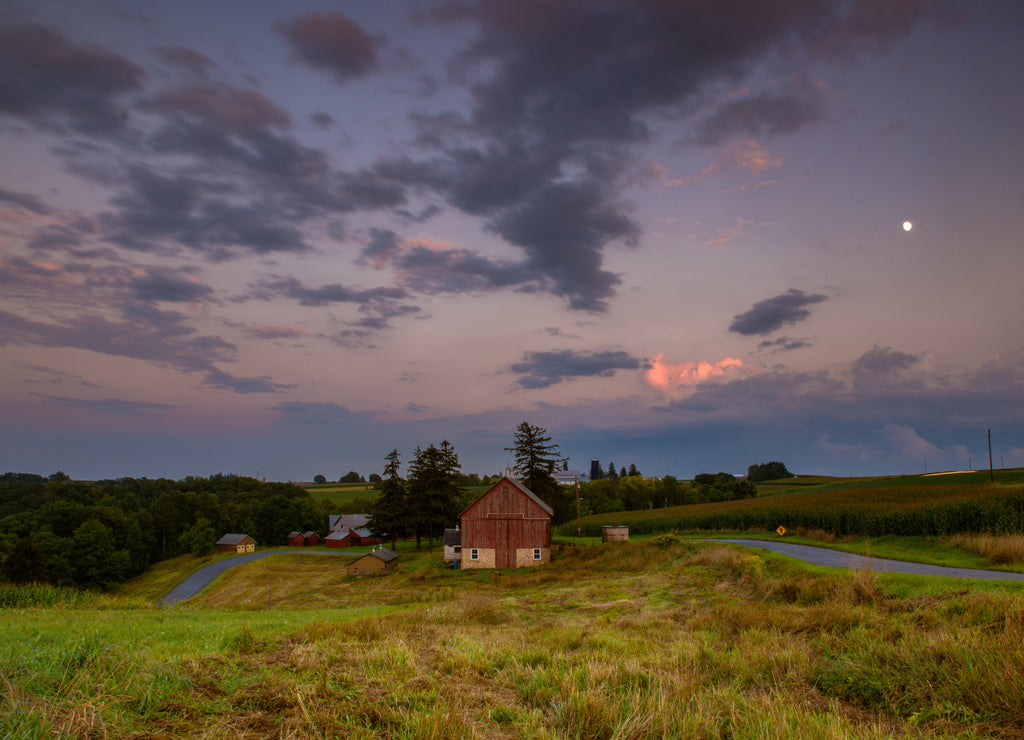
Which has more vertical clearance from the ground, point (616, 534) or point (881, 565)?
point (881, 565)

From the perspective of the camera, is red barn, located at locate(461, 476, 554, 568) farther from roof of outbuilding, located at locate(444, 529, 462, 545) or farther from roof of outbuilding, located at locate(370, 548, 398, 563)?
roof of outbuilding, located at locate(370, 548, 398, 563)

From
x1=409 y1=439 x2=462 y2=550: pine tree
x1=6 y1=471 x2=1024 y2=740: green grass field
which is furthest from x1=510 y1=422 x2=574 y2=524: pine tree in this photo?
x1=6 y1=471 x2=1024 y2=740: green grass field

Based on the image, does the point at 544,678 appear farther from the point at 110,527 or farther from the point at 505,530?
the point at 110,527

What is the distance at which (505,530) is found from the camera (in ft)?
149

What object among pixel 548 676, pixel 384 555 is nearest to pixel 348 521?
pixel 384 555

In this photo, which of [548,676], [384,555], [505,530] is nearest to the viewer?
[548,676]

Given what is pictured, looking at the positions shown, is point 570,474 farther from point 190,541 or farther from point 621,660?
point 621,660

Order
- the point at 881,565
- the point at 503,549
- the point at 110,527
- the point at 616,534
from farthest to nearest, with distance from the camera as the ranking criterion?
the point at 110,527
the point at 616,534
the point at 503,549
the point at 881,565

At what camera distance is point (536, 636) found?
10336 mm

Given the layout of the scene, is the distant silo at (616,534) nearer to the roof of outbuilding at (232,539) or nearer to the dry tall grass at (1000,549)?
the dry tall grass at (1000,549)

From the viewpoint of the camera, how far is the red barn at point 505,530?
1779 inches

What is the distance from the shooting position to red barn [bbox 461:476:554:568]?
148ft

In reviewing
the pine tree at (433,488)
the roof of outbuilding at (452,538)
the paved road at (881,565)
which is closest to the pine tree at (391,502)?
the pine tree at (433,488)

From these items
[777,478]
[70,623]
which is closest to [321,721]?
[70,623]
